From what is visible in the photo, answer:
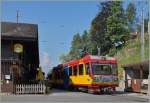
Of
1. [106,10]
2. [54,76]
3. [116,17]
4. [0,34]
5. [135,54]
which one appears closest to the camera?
[0,34]

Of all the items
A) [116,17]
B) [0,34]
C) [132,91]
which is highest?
[116,17]

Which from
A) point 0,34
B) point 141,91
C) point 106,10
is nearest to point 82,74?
point 141,91

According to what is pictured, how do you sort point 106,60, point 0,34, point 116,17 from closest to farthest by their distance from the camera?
point 0,34
point 106,60
point 116,17

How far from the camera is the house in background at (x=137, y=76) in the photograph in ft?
125

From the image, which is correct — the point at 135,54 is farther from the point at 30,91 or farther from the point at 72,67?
the point at 30,91

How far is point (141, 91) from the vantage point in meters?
38.5

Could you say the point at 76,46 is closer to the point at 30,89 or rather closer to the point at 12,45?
the point at 12,45

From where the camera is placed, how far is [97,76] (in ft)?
122

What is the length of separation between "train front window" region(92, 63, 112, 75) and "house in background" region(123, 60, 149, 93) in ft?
9.21

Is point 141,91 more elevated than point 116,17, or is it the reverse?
point 116,17

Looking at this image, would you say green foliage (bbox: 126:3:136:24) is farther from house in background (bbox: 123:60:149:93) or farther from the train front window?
the train front window

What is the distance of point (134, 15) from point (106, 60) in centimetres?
6649

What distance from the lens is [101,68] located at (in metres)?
37.8

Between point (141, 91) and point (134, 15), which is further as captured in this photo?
point (134, 15)
